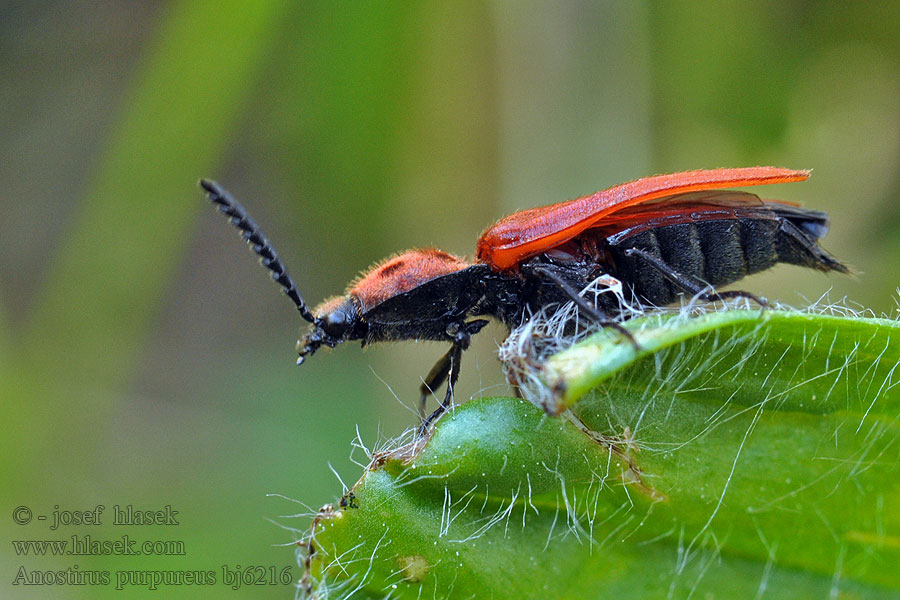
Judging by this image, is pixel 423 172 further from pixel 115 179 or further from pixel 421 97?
pixel 115 179

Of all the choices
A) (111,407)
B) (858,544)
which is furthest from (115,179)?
(858,544)

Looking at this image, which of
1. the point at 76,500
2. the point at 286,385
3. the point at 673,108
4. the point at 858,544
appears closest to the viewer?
the point at 858,544

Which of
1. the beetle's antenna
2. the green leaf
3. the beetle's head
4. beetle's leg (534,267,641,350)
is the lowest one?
the green leaf

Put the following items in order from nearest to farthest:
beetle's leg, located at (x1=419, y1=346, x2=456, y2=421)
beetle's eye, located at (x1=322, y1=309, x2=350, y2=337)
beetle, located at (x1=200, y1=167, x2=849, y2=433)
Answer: beetle, located at (x1=200, y1=167, x2=849, y2=433)
beetle's eye, located at (x1=322, y1=309, x2=350, y2=337)
beetle's leg, located at (x1=419, y1=346, x2=456, y2=421)

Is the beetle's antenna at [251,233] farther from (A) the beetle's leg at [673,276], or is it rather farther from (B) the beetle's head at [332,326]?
(A) the beetle's leg at [673,276]

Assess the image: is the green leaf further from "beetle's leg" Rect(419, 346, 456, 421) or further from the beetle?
"beetle's leg" Rect(419, 346, 456, 421)

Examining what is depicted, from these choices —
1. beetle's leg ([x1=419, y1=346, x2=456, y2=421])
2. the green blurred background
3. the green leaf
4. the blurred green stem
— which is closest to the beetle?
beetle's leg ([x1=419, y1=346, x2=456, y2=421])

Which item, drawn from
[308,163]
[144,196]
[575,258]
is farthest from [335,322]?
[308,163]
